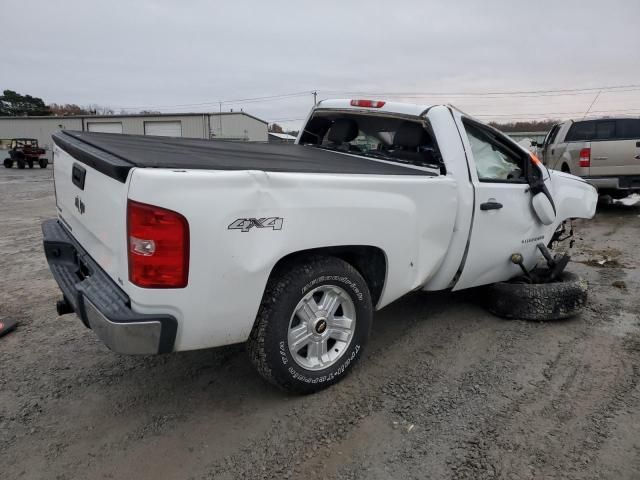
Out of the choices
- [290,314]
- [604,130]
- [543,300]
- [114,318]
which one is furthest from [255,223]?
[604,130]

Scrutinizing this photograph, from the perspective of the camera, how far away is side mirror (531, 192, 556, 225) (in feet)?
13.9

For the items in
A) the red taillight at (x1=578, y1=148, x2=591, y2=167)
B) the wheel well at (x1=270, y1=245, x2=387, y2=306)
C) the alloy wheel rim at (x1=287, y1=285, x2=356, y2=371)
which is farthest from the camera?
the red taillight at (x1=578, y1=148, x2=591, y2=167)

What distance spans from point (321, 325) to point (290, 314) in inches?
11.3

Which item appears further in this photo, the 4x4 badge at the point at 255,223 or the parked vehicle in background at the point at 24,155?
the parked vehicle in background at the point at 24,155

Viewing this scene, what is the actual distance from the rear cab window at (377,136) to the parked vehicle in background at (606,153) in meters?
7.33

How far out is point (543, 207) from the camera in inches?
168

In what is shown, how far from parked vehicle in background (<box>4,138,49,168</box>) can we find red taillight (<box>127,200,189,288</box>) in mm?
37546

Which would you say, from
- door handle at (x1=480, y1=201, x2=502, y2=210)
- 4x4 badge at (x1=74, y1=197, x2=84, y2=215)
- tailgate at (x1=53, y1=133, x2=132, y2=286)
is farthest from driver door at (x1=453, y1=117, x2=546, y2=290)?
4x4 badge at (x1=74, y1=197, x2=84, y2=215)

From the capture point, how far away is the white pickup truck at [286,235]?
2.31 metres

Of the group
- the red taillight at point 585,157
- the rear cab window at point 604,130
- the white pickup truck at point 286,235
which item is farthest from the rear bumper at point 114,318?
the rear cab window at point 604,130

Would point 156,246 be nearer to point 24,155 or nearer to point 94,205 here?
point 94,205

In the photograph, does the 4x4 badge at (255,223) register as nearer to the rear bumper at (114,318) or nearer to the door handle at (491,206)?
the rear bumper at (114,318)

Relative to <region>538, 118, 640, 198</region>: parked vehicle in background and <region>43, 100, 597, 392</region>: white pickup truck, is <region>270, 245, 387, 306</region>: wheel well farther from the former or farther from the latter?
<region>538, 118, 640, 198</region>: parked vehicle in background

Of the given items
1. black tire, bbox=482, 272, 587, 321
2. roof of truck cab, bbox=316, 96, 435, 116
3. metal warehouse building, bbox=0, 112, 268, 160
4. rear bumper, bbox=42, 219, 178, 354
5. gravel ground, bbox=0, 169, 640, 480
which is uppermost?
metal warehouse building, bbox=0, 112, 268, 160
